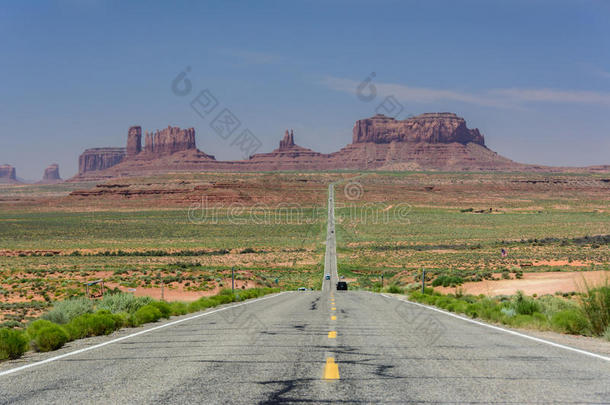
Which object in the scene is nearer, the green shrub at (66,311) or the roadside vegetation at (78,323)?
the roadside vegetation at (78,323)

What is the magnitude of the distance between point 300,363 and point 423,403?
235 cm

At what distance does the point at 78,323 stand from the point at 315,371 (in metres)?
6.57

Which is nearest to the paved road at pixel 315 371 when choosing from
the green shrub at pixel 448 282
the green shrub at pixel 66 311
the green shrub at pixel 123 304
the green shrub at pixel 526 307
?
the green shrub at pixel 526 307

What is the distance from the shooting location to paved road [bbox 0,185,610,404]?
5422mm

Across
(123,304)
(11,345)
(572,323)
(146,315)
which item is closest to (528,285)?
(572,323)

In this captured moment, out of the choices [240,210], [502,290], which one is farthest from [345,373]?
[240,210]

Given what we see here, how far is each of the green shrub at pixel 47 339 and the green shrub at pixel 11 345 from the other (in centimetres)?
45

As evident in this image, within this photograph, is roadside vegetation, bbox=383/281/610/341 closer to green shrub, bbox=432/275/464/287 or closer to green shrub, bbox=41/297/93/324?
green shrub, bbox=41/297/93/324

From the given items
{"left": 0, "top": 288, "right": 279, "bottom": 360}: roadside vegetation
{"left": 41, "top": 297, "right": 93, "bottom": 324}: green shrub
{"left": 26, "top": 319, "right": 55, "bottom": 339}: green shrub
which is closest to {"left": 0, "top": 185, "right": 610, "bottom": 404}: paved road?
{"left": 0, "top": 288, "right": 279, "bottom": 360}: roadside vegetation

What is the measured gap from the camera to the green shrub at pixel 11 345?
27.2 feet

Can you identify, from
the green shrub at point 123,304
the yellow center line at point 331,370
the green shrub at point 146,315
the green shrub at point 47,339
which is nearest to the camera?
the yellow center line at point 331,370

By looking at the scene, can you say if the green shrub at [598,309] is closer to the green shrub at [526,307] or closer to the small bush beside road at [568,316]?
the small bush beside road at [568,316]

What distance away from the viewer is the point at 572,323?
11102 mm

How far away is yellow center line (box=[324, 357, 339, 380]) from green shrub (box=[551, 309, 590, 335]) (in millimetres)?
6375
